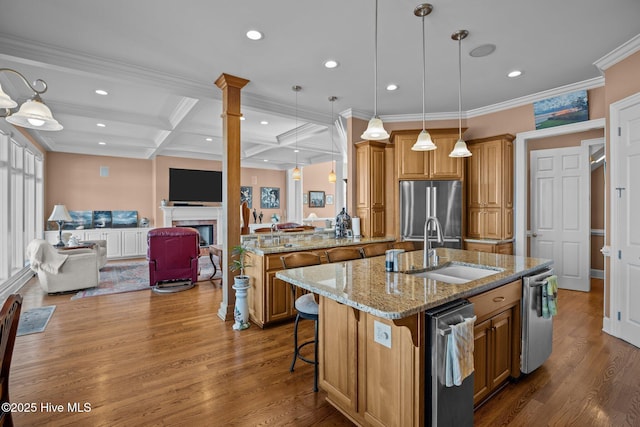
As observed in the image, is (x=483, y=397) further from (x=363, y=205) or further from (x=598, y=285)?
(x=598, y=285)

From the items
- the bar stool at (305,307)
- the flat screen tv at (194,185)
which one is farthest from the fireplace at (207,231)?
the bar stool at (305,307)

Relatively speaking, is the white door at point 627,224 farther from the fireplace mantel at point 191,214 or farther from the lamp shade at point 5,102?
the fireplace mantel at point 191,214

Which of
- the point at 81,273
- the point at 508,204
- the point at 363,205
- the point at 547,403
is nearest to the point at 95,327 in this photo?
the point at 81,273

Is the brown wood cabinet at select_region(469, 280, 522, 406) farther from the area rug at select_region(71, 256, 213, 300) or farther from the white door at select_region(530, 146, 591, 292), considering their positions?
the area rug at select_region(71, 256, 213, 300)

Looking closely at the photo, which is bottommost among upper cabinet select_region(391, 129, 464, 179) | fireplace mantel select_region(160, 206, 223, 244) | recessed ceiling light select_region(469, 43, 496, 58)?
fireplace mantel select_region(160, 206, 223, 244)

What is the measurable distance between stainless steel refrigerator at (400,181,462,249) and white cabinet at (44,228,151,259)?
698 cm

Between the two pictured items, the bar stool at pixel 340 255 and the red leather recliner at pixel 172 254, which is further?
the red leather recliner at pixel 172 254

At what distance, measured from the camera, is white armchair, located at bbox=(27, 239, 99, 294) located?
458 cm

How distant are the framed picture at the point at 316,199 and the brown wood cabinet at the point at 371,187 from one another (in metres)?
6.02

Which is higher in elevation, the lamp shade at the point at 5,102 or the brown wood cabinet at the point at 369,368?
the lamp shade at the point at 5,102

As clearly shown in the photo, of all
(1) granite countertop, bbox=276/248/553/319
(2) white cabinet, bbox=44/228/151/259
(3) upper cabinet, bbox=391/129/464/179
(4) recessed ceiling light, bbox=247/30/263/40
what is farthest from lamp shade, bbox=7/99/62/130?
(2) white cabinet, bbox=44/228/151/259

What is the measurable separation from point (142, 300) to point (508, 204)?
18.4 ft

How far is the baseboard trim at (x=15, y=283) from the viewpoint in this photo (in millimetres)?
4521

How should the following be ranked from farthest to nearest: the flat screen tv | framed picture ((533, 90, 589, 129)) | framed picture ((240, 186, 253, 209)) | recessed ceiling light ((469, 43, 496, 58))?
framed picture ((240, 186, 253, 209)), the flat screen tv, framed picture ((533, 90, 589, 129)), recessed ceiling light ((469, 43, 496, 58))
